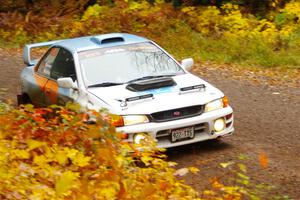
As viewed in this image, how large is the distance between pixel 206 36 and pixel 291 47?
291 cm

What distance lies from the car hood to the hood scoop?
6 cm

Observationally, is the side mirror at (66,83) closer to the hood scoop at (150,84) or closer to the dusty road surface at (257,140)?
the hood scoop at (150,84)

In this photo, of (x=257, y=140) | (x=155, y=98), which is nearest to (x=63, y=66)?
(x=155, y=98)

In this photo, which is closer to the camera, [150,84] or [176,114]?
[176,114]

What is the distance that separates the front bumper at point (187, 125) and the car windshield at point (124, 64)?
1.03 metres

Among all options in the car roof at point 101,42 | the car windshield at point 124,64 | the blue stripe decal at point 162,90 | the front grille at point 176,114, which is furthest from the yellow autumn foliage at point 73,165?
the car roof at point 101,42

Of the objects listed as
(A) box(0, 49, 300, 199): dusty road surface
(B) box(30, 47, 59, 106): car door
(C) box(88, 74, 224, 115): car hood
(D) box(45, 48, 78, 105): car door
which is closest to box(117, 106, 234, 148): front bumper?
(C) box(88, 74, 224, 115): car hood

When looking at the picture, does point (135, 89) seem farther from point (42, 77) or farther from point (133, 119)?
point (42, 77)

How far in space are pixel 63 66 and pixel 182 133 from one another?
94.2 inches

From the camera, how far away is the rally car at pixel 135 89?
26.5ft

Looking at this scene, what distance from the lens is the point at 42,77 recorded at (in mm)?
10102

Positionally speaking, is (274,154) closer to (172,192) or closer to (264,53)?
(172,192)

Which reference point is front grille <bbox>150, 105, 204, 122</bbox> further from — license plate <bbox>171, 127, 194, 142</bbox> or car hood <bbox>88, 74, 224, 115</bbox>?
license plate <bbox>171, 127, 194, 142</bbox>

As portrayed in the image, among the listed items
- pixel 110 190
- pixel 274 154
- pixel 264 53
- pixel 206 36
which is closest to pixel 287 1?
pixel 206 36
